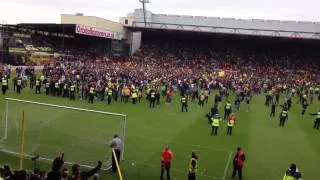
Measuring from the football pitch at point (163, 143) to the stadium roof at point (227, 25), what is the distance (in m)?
39.8

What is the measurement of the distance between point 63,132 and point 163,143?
4.89 m

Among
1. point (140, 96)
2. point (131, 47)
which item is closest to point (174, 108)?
point (140, 96)

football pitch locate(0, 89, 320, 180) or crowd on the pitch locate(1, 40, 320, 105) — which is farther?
crowd on the pitch locate(1, 40, 320, 105)

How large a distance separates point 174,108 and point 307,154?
13150mm

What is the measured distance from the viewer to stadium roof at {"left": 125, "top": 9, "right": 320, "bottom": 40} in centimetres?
6681

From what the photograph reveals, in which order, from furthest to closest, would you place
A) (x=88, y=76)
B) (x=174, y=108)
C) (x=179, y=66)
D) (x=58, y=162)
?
(x=179, y=66) < (x=88, y=76) < (x=174, y=108) < (x=58, y=162)

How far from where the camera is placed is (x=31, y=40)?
59.0 m

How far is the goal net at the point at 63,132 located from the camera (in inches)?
681

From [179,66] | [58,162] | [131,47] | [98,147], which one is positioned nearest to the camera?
[58,162]

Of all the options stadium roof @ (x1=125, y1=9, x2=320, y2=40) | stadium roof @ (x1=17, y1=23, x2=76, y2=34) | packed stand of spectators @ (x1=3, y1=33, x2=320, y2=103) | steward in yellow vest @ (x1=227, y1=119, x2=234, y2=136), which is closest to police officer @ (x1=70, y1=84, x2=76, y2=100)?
packed stand of spectators @ (x1=3, y1=33, x2=320, y2=103)

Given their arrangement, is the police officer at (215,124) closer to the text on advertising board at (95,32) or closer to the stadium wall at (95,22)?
the text on advertising board at (95,32)

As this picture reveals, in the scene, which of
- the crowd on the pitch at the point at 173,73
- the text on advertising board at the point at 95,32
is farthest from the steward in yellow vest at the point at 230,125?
the text on advertising board at the point at 95,32

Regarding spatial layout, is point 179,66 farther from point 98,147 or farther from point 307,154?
point 98,147

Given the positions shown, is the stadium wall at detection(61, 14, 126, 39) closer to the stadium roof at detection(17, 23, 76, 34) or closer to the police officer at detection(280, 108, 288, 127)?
the stadium roof at detection(17, 23, 76, 34)
